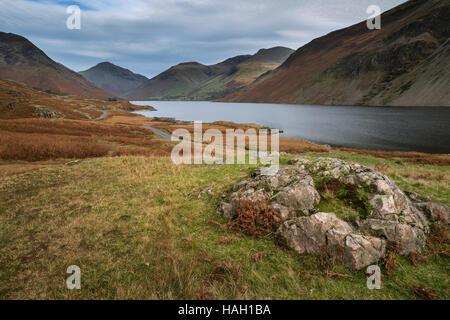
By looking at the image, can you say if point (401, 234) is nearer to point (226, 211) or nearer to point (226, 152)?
point (226, 211)

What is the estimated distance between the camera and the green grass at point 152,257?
5.53 m

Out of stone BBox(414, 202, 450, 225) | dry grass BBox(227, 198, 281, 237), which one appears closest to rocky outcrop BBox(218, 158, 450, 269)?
stone BBox(414, 202, 450, 225)

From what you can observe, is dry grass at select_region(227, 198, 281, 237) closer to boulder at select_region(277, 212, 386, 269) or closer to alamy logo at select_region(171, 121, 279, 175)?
boulder at select_region(277, 212, 386, 269)

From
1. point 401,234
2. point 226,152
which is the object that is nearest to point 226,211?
point 401,234

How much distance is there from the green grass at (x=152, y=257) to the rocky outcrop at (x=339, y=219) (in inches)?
19.7

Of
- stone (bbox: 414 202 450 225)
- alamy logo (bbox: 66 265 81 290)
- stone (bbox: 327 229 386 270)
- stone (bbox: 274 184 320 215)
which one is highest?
stone (bbox: 274 184 320 215)

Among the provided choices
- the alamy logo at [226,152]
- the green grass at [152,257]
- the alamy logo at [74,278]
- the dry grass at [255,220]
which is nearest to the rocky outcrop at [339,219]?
the dry grass at [255,220]

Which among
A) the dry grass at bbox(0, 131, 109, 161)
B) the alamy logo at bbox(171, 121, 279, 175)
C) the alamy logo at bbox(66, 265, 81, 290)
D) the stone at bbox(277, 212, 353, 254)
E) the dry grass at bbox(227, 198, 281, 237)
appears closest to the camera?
the alamy logo at bbox(66, 265, 81, 290)

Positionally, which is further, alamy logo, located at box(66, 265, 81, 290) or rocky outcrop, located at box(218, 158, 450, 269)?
rocky outcrop, located at box(218, 158, 450, 269)

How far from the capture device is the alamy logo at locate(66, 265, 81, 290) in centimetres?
582

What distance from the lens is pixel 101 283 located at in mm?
5926

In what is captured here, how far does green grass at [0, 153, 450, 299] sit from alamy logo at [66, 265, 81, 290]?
0.14 m

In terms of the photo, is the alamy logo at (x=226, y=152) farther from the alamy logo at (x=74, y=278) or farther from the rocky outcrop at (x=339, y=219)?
the alamy logo at (x=74, y=278)

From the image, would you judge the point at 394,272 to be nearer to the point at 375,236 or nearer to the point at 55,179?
the point at 375,236
